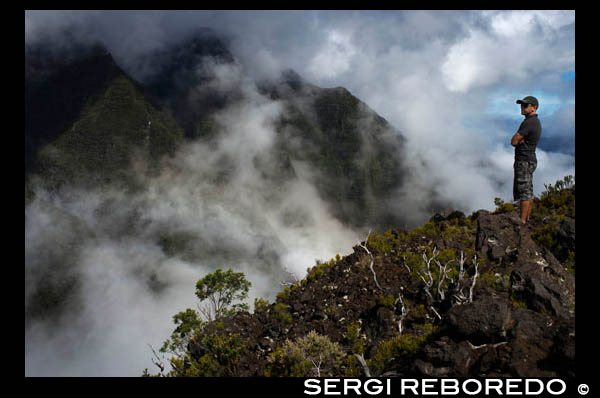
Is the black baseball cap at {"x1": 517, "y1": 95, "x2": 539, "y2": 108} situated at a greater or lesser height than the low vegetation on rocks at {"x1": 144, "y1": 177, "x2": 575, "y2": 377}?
greater

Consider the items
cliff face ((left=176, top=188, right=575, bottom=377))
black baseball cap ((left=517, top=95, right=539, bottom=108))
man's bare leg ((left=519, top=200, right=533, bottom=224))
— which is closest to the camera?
cliff face ((left=176, top=188, right=575, bottom=377))

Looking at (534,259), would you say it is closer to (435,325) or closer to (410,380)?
(435,325)

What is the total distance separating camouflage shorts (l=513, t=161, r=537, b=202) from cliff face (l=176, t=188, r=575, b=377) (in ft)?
3.30

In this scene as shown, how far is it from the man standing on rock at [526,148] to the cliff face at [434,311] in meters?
1.17

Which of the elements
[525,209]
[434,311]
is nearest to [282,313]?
[434,311]

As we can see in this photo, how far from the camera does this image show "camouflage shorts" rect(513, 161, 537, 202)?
832 centimetres

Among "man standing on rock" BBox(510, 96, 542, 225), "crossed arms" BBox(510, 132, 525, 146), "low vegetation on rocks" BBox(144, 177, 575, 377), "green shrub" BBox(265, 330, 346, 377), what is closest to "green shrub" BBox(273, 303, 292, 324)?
"low vegetation on rocks" BBox(144, 177, 575, 377)

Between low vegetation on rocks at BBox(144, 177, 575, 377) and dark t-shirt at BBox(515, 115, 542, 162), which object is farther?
dark t-shirt at BBox(515, 115, 542, 162)

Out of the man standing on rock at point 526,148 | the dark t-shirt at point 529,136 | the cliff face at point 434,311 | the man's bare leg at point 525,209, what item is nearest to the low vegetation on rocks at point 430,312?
the cliff face at point 434,311

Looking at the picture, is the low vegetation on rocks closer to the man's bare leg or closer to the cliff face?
the cliff face

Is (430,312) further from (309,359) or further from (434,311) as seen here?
(309,359)

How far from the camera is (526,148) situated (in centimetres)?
809

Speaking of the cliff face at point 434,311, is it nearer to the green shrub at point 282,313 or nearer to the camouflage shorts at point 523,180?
the green shrub at point 282,313

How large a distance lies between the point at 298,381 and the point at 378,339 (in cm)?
396
